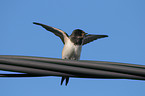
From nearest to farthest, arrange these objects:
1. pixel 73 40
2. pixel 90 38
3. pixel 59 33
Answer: pixel 73 40
pixel 59 33
pixel 90 38

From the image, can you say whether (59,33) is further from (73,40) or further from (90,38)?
(90,38)

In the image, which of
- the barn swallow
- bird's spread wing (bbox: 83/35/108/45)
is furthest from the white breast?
bird's spread wing (bbox: 83/35/108/45)

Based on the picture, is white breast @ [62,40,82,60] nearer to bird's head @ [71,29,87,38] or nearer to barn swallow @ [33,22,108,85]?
barn swallow @ [33,22,108,85]

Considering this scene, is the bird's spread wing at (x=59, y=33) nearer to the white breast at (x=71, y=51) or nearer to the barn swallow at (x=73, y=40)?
the barn swallow at (x=73, y=40)

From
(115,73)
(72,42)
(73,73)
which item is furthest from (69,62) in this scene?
(72,42)

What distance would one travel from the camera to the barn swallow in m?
6.64

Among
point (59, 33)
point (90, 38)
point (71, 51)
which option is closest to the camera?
point (71, 51)

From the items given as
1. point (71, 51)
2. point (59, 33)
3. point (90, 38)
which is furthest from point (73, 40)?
point (90, 38)

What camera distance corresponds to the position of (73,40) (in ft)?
22.4

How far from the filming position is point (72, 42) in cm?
679

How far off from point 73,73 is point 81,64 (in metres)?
0.12

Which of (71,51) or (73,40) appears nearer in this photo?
(71,51)

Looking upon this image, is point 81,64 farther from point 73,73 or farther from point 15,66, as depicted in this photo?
point 15,66

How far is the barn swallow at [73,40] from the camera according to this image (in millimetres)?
6645
